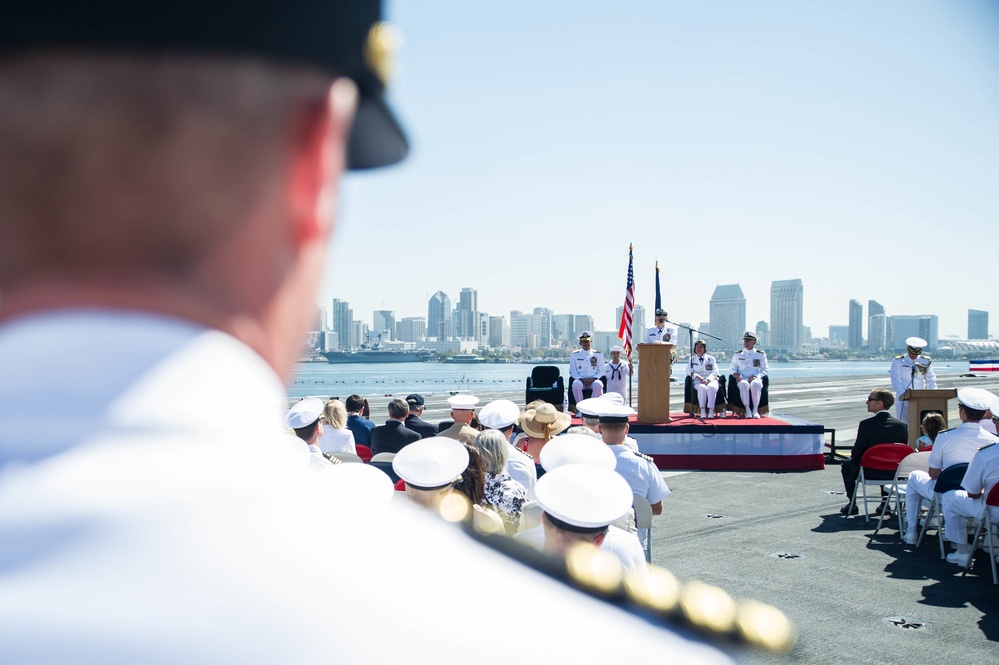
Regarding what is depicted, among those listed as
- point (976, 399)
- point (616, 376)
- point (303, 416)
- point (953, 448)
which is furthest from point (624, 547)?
point (616, 376)

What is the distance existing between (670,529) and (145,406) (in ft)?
30.0

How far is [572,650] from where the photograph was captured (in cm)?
58

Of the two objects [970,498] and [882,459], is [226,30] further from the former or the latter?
[882,459]

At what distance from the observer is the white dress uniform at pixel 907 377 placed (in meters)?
14.8

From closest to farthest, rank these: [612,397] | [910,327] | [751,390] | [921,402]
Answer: [612,397]
[921,402]
[751,390]
[910,327]

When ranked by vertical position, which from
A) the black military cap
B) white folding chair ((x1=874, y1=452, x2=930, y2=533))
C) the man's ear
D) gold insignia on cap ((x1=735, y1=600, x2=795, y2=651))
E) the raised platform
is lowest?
the raised platform

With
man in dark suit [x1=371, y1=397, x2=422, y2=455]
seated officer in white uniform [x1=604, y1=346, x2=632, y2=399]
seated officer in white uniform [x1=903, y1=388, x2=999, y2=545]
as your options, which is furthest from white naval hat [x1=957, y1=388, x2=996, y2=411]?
seated officer in white uniform [x1=604, y1=346, x2=632, y2=399]

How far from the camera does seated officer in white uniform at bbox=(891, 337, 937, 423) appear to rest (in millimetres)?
14672

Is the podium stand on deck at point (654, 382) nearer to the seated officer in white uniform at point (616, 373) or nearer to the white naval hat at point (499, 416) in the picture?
the seated officer in white uniform at point (616, 373)

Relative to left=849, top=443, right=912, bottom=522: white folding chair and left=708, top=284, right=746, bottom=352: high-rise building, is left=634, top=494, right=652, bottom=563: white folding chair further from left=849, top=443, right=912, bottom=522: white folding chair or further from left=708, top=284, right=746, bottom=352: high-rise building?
left=708, top=284, right=746, bottom=352: high-rise building

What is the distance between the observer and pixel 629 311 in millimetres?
16703

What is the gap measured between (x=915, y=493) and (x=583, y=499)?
6.96m

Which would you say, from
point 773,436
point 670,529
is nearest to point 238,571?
point 670,529

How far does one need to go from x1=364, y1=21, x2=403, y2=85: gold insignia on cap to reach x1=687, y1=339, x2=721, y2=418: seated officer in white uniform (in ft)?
52.7
